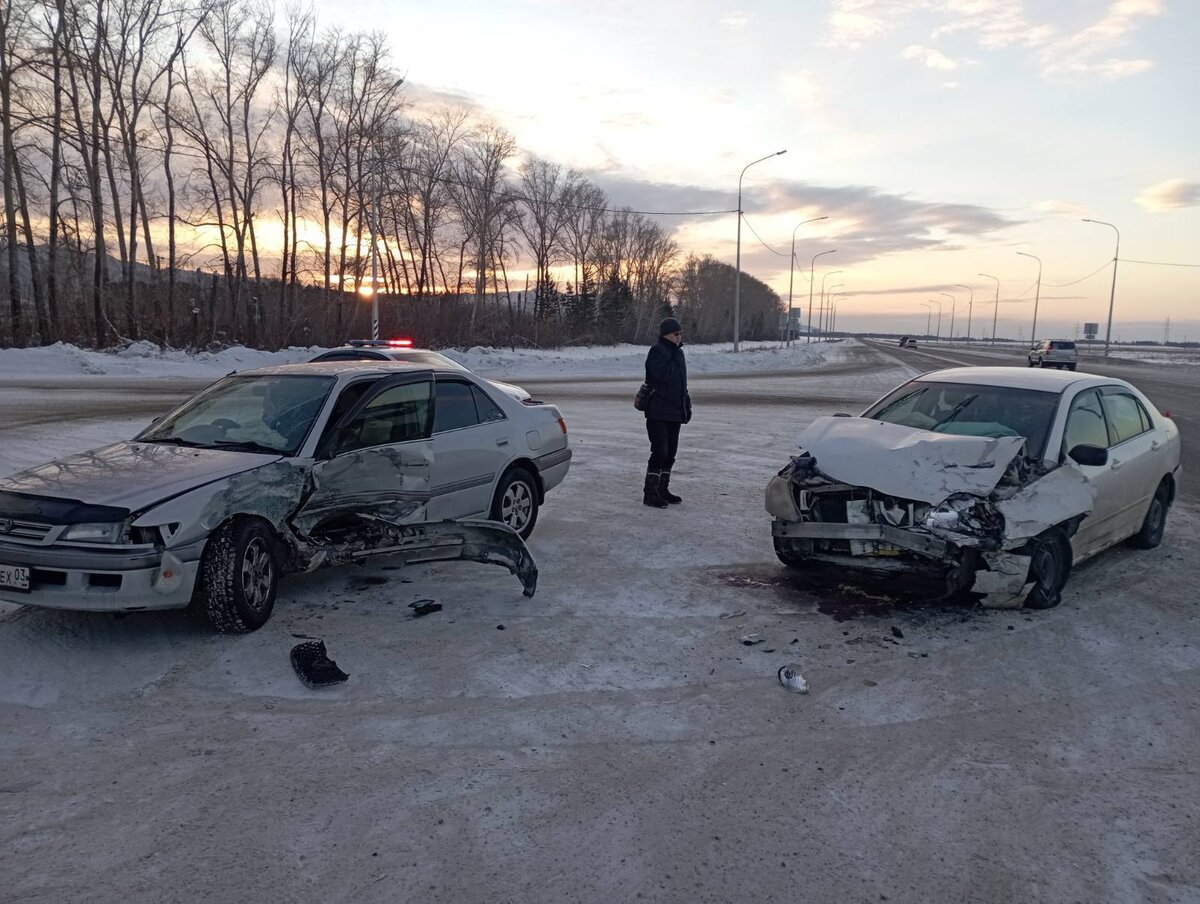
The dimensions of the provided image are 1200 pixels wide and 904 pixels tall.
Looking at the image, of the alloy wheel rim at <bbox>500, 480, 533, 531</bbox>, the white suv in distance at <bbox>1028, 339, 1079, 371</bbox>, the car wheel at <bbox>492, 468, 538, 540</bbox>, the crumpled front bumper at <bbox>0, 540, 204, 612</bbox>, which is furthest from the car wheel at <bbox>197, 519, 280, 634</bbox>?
the white suv in distance at <bbox>1028, 339, 1079, 371</bbox>

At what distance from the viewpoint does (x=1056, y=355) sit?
4584 centimetres

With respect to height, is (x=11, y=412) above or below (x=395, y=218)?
below

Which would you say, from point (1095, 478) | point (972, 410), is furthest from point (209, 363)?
point (1095, 478)

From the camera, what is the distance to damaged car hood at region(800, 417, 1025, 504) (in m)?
5.39

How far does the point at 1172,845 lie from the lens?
9.93ft

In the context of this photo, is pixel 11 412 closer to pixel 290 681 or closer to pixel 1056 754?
pixel 290 681

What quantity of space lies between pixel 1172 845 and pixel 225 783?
11.8 ft

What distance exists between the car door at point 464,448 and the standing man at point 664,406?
2.06m

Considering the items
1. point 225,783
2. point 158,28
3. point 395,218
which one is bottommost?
point 225,783

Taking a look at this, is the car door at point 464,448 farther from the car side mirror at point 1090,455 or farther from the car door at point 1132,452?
the car door at point 1132,452

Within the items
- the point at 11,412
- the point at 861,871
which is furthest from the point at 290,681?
the point at 11,412

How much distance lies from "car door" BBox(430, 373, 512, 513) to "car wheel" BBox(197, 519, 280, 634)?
4.46 ft

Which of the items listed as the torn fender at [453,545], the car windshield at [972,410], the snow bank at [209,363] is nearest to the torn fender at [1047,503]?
the car windshield at [972,410]

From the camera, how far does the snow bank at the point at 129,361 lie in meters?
26.8
